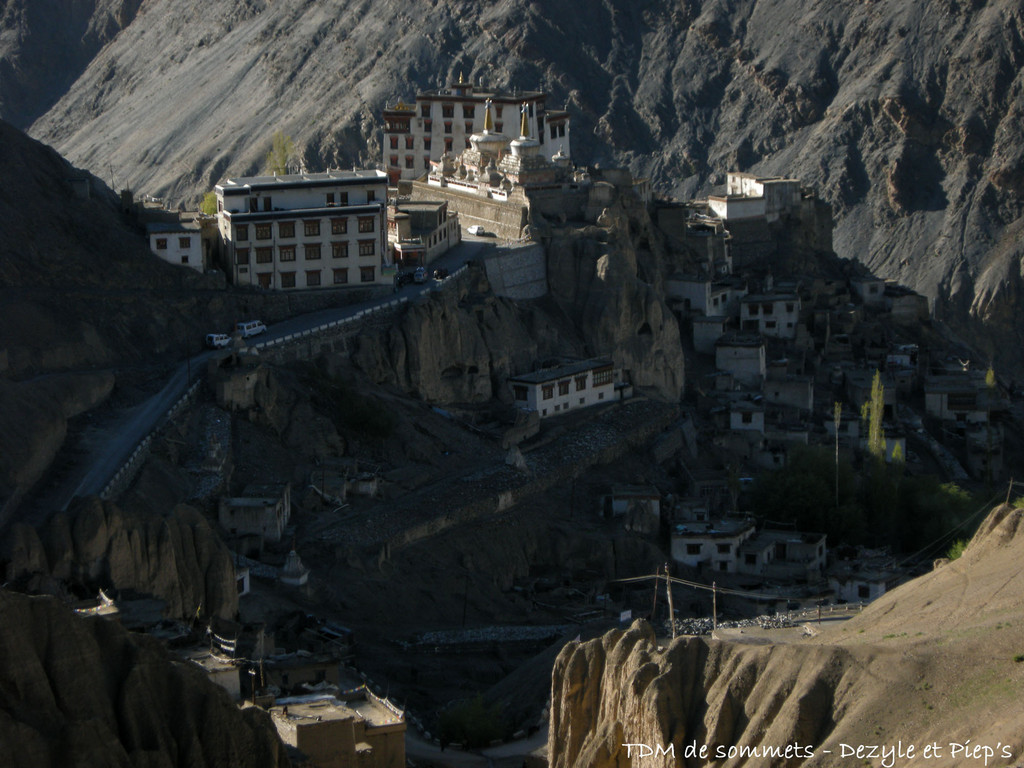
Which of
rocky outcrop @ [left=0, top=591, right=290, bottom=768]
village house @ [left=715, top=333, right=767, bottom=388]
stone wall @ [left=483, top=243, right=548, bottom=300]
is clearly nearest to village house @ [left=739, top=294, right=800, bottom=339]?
village house @ [left=715, top=333, right=767, bottom=388]

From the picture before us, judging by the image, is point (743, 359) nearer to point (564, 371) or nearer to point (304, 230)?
point (564, 371)

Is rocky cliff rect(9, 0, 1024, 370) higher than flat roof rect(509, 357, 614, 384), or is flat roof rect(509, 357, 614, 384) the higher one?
rocky cliff rect(9, 0, 1024, 370)

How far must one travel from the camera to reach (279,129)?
415ft

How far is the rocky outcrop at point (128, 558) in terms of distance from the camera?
50.7 metres

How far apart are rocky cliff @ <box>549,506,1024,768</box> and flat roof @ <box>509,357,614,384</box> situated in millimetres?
30206

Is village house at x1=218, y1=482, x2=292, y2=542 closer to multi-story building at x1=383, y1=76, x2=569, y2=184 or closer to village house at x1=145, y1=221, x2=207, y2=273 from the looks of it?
village house at x1=145, y1=221, x2=207, y2=273

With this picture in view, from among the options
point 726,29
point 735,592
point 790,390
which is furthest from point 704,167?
point 735,592

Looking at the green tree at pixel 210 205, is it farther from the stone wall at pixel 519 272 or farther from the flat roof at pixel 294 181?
the stone wall at pixel 519 272

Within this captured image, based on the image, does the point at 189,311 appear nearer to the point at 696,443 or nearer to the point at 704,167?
the point at 696,443

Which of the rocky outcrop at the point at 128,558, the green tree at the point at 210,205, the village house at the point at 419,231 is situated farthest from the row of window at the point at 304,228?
the rocky outcrop at the point at 128,558

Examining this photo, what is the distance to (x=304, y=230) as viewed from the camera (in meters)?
75.2

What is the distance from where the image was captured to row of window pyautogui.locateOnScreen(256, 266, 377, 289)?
74562 mm

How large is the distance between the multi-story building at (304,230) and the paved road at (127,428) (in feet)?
5.13

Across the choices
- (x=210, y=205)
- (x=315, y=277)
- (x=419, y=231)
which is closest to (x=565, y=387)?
(x=419, y=231)
